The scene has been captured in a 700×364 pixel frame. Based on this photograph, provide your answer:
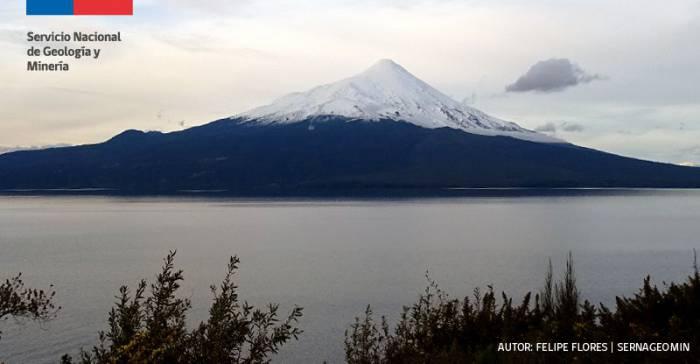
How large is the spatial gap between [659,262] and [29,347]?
45172mm

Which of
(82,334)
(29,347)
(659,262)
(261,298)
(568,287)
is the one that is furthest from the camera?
(659,262)

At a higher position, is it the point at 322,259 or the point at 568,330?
the point at 568,330

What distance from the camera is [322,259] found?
2200 inches

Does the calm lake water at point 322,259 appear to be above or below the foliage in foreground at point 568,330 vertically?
below

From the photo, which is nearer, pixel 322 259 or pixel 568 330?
pixel 568 330

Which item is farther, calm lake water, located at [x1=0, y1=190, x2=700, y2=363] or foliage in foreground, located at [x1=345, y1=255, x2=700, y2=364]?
calm lake water, located at [x1=0, y1=190, x2=700, y2=363]

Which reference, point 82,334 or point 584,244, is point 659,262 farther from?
point 82,334

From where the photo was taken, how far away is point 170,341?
308 inches

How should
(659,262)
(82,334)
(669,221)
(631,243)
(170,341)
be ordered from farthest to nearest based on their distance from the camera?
(669,221) → (631,243) → (659,262) → (82,334) → (170,341)

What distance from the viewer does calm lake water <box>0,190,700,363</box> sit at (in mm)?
30580

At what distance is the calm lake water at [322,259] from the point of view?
30580mm

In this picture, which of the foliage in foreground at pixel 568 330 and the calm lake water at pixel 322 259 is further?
the calm lake water at pixel 322 259

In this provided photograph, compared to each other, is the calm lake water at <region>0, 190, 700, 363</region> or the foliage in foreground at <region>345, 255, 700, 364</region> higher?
the foliage in foreground at <region>345, 255, 700, 364</region>

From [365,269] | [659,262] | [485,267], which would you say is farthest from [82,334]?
[659,262]
